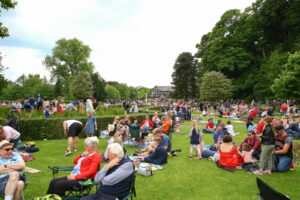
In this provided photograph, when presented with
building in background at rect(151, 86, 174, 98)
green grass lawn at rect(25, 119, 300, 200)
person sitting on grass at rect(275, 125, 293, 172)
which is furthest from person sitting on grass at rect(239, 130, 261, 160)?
building in background at rect(151, 86, 174, 98)

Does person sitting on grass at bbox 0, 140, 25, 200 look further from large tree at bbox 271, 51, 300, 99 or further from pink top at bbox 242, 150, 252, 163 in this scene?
large tree at bbox 271, 51, 300, 99

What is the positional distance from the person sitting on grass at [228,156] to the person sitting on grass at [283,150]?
1121 mm

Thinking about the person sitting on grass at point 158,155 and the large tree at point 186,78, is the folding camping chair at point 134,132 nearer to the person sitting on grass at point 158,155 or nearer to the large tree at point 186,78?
the person sitting on grass at point 158,155

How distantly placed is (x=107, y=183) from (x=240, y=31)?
46198mm

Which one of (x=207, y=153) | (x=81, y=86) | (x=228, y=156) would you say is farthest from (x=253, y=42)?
(x=228, y=156)

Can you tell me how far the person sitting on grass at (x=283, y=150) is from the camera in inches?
221

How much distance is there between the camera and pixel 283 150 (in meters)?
5.60

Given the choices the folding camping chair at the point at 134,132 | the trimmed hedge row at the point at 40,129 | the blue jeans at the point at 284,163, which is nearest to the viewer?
the blue jeans at the point at 284,163

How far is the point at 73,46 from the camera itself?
46.4 metres

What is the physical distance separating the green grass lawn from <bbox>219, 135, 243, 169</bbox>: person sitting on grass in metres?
0.26

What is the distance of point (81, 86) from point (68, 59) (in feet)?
25.8

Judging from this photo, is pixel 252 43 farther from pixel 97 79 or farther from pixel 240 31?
pixel 97 79

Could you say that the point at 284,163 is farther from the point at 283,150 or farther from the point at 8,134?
the point at 8,134

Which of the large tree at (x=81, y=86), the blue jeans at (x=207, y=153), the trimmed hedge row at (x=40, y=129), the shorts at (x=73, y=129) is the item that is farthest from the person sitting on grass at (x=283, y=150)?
the large tree at (x=81, y=86)
